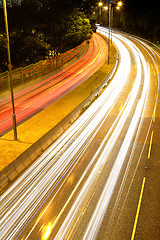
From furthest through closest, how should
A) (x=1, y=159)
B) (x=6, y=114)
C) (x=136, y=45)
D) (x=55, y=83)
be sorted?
(x=136, y=45) < (x=55, y=83) < (x=6, y=114) < (x=1, y=159)

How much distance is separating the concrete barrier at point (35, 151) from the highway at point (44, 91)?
144 inches

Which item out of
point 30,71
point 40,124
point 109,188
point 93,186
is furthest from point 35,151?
point 30,71

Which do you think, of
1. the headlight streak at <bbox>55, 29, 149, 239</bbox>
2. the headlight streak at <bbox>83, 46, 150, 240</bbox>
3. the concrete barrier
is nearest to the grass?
the concrete barrier

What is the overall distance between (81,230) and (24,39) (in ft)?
104

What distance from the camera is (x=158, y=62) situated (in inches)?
1959

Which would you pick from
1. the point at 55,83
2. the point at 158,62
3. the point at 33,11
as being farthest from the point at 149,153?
the point at 158,62

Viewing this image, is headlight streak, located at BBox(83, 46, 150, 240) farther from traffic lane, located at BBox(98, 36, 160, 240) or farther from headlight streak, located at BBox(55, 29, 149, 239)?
traffic lane, located at BBox(98, 36, 160, 240)

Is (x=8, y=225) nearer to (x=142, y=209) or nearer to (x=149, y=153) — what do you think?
(x=142, y=209)

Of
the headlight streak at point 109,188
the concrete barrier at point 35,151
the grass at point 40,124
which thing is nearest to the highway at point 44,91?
the grass at point 40,124

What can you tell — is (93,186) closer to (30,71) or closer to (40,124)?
(40,124)

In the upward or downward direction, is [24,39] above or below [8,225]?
above

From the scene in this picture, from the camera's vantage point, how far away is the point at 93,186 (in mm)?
12898

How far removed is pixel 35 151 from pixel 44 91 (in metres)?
16.2

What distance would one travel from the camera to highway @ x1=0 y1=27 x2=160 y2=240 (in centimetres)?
1009
